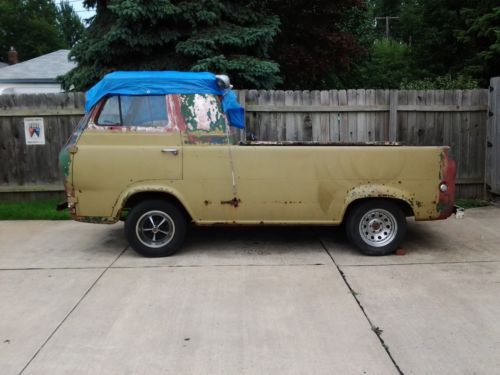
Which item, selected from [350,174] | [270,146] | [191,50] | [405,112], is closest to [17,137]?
[191,50]

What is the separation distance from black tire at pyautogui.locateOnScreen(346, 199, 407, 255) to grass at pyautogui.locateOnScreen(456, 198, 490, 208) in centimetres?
325

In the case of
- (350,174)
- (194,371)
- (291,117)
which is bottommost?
(194,371)

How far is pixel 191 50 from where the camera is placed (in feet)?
32.2

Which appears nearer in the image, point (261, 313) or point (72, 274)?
point (261, 313)

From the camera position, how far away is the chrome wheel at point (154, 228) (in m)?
6.41

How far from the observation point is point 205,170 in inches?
247

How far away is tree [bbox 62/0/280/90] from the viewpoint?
32.0ft

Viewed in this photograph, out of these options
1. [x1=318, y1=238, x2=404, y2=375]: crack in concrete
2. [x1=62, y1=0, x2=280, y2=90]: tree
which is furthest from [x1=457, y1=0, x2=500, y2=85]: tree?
[x1=318, y1=238, x2=404, y2=375]: crack in concrete

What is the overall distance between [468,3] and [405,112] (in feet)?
30.6

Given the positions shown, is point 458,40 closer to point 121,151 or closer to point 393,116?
point 393,116

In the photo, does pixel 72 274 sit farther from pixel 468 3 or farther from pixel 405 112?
pixel 468 3

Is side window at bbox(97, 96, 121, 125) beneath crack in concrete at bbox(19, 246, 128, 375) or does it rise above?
above

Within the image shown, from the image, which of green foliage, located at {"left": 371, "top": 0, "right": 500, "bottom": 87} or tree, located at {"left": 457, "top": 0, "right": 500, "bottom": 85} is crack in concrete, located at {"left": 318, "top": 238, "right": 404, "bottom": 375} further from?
tree, located at {"left": 457, "top": 0, "right": 500, "bottom": 85}

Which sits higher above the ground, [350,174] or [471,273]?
[350,174]
